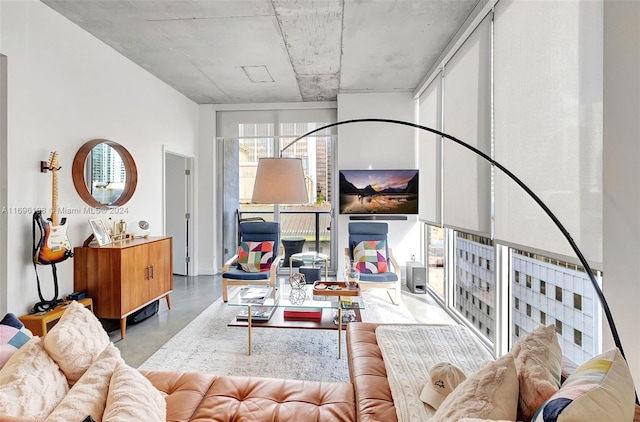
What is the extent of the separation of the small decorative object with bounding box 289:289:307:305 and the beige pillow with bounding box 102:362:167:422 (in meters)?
1.65

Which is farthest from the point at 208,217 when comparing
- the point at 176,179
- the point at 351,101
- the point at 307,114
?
the point at 351,101

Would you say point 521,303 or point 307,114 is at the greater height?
point 307,114

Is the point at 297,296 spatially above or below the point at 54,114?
below

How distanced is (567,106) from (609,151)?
40 cm

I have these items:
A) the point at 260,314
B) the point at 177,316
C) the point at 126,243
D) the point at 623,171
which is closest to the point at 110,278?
the point at 126,243

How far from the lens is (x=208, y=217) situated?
5.50m

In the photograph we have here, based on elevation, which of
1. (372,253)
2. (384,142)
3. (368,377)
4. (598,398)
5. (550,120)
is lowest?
(368,377)

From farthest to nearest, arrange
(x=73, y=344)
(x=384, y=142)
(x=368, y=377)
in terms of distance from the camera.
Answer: (x=384, y=142), (x=368, y=377), (x=73, y=344)

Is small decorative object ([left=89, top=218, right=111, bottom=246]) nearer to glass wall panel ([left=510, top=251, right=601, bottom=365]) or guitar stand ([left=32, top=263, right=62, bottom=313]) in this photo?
guitar stand ([left=32, top=263, right=62, bottom=313])

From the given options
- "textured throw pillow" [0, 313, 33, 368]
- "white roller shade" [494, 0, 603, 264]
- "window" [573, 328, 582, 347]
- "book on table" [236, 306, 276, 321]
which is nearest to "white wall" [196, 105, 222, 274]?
"book on table" [236, 306, 276, 321]

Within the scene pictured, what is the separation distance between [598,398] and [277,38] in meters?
3.55

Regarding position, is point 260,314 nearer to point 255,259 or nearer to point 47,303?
point 255,259

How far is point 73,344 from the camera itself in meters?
1.21

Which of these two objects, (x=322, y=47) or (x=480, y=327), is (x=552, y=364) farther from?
(x=322, y=47)
